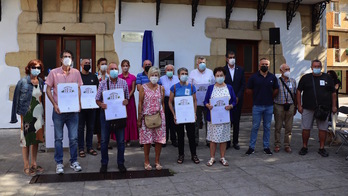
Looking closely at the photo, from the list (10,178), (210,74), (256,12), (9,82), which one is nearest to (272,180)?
(210,74)

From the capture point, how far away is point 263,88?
612 centimetres

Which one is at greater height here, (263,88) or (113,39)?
(113,39)

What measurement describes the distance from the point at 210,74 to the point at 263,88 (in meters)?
1.15

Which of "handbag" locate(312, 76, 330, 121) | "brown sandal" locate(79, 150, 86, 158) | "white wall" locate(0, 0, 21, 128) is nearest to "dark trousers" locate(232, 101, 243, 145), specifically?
"handbag" locate(312, 76, 330, 121)

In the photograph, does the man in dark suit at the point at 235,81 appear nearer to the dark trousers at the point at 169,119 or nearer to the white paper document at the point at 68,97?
the dark trousers at the point at 169,119

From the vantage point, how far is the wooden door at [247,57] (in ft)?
33.7

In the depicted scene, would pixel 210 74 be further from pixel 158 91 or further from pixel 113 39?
pixel 113 39

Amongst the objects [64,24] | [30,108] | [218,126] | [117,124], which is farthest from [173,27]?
[30,108]

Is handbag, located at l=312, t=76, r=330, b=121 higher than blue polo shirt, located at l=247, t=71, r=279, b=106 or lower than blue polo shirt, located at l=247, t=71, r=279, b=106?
lower

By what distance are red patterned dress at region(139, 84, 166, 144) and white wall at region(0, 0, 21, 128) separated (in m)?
5.35

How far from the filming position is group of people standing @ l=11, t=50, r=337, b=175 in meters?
4.95

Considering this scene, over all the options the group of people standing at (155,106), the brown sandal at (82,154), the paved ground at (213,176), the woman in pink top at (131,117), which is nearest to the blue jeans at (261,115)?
the group of people standing at (155,106)

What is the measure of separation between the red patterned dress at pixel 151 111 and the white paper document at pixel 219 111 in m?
0.90

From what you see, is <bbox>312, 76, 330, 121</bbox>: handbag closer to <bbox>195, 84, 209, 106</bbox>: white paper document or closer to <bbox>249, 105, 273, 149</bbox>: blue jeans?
<bbox>249, 105, 273, 149</bbox>: blue jeans
